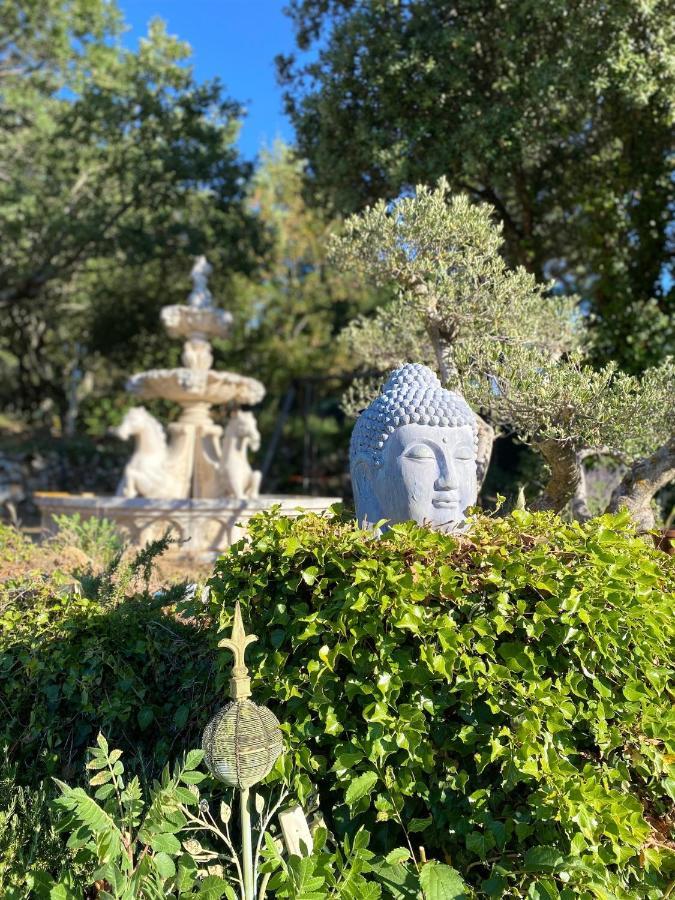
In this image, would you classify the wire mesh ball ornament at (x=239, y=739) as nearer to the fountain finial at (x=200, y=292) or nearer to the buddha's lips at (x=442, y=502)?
the buddha's lips at (x=442, y=502)

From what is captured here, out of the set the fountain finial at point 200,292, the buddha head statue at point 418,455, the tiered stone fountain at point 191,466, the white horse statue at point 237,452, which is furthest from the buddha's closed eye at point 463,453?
the fountain finial at point 200,292

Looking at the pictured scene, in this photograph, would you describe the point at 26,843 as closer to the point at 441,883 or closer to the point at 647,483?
the point at 441,883

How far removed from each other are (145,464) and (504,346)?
5.10 metres

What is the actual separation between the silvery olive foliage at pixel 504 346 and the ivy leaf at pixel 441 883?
2581mm

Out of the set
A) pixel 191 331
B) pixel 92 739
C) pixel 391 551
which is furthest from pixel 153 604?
pixel 191 331

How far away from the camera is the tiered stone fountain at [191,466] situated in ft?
23.4

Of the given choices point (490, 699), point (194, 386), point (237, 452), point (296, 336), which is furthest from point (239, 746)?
point (296, 336)

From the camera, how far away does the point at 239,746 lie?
1.85m

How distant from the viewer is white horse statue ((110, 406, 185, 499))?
7.91m

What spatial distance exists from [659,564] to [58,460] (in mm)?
14821

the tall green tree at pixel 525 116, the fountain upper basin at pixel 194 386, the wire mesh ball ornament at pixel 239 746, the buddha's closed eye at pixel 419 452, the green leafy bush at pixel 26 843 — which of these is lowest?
the green leafy bush at pixel 26 843

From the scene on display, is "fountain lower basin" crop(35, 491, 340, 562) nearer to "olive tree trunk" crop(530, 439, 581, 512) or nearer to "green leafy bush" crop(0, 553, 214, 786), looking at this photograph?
"olive tree trunk" crop(530, 439, 581, 512)

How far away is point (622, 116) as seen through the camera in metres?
8.58

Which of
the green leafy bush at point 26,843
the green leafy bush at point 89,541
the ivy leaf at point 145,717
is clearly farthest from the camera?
the green leafy bush at point 89,541
